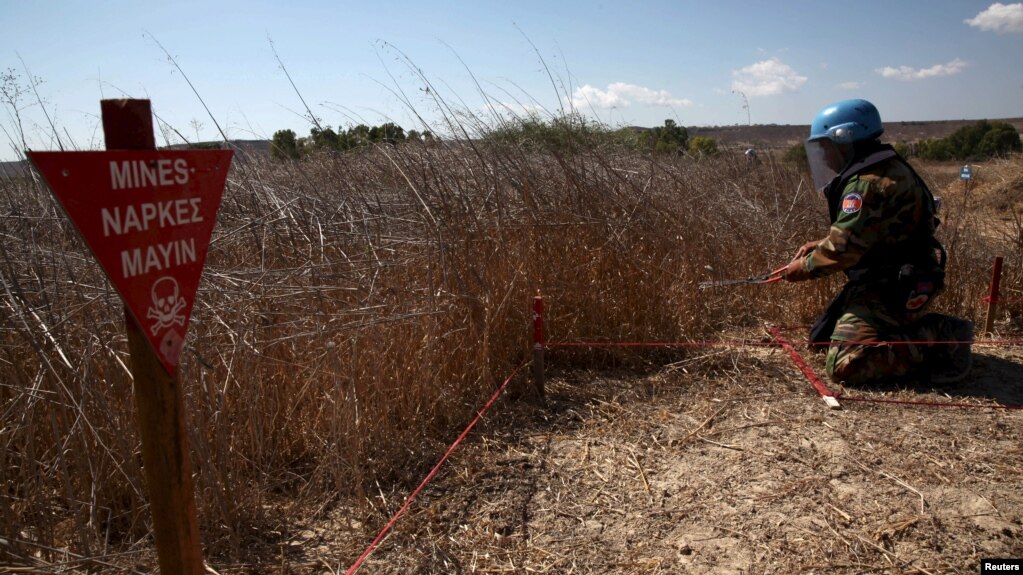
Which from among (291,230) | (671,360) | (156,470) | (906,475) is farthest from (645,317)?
(156,470)

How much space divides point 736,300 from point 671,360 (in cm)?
116

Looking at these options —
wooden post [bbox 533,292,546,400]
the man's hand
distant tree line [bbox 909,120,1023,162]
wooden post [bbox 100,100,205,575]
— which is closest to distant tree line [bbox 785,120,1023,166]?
distant tree line [bbox 909,120,1023,162]

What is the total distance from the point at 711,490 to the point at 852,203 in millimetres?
1865

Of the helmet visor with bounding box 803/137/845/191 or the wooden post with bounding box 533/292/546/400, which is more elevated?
the helmet visor with bounding box 803/137/845/191

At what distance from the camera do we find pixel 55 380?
2289 mm

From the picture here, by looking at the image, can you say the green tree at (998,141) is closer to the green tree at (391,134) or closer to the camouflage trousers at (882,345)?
the camouflage trousers at (882,345)

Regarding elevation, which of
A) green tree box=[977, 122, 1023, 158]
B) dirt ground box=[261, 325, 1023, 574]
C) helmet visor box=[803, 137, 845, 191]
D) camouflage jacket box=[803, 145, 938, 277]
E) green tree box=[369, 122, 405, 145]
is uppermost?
green tree box=[977, 122, 1023, 158]

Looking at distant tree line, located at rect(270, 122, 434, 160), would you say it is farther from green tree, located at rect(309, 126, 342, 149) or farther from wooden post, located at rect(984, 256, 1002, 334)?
wooden post, located at rect(984, 256, 1002, 334)

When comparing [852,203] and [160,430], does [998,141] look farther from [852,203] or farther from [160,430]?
[160,430]

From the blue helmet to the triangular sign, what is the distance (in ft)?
11.3

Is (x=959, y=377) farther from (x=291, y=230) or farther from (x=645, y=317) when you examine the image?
(x=291, y=230)

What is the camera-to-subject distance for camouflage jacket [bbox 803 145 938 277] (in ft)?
12.0

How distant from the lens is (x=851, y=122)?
3.83 metres

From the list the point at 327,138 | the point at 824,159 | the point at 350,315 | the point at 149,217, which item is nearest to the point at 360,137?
the point at 327,138
